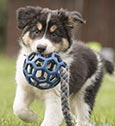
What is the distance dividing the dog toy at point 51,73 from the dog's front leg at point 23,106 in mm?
757

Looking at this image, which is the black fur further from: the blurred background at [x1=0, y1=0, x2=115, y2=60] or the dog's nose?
the blurred background at [x1=0, y1=0, x2=115, y2=60]

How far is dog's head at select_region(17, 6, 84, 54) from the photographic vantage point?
Result: 6389 mm

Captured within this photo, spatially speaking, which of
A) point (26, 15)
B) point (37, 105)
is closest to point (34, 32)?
point (26, 15)

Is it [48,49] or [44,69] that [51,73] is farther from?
[48,49]

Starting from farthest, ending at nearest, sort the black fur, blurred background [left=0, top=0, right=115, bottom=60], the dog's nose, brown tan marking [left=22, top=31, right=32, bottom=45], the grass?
blurred background [left=0, top=0, right=115, bottom=60] < the grass < the black fur < brown tan marking [left=22, top=31, right=32, bottom=45] < the dog's nose

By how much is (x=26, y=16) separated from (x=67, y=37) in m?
0.56

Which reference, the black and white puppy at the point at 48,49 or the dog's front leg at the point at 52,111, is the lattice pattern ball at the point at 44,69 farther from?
→ the dog's front leg at the point at 52,111

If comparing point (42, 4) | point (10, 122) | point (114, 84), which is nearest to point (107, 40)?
point (42, 4)

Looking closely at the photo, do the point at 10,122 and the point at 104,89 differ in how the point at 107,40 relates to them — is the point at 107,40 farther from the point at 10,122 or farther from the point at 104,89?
the point at 10,122

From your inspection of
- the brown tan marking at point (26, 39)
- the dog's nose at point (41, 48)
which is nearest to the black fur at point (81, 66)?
the brown tan marking at point (26, 39)

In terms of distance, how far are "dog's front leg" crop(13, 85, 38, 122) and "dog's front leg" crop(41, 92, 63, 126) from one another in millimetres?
290

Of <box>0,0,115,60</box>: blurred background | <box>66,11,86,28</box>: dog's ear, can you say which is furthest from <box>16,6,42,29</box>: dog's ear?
<box>0,0,115,60</box>: blurred background

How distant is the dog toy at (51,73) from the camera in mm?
5617

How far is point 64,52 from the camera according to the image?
6.84 m
